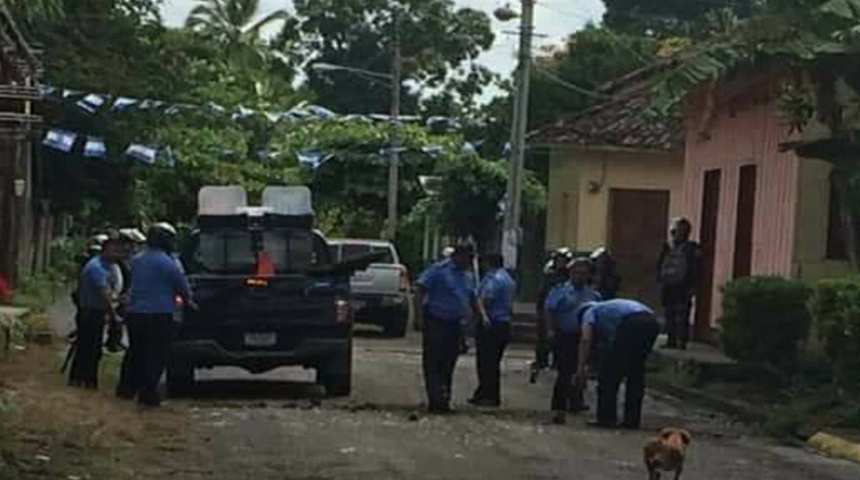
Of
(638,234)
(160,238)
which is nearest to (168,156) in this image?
(638,234)

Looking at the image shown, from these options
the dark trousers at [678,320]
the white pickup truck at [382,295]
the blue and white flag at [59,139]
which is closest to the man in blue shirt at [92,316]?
the dark trousers at [678,320]

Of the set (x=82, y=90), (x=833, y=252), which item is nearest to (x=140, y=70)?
(x=82, y=90)

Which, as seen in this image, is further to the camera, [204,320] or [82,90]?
[82,90]

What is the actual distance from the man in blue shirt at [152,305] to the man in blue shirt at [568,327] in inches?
146

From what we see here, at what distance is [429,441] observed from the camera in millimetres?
15547

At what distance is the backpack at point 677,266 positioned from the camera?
24.6 metres

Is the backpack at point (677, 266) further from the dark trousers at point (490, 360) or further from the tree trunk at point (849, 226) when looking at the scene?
the dark trousers at point (490, 360)

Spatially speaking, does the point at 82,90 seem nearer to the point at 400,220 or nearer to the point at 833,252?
the point at 400,220

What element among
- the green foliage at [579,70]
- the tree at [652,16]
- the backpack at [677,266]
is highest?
the tree at [652,16]

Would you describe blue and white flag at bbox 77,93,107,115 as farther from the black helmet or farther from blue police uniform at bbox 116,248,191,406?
blue police uniform at bbox 116,248,191,406

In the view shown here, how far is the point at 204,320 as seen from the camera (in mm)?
19344

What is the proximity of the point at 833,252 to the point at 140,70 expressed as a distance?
2249cm

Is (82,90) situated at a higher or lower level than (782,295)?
higher

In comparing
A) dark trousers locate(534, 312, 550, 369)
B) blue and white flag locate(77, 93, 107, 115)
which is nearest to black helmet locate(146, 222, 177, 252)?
dark trousers locate(534, 312, 550, 369)
